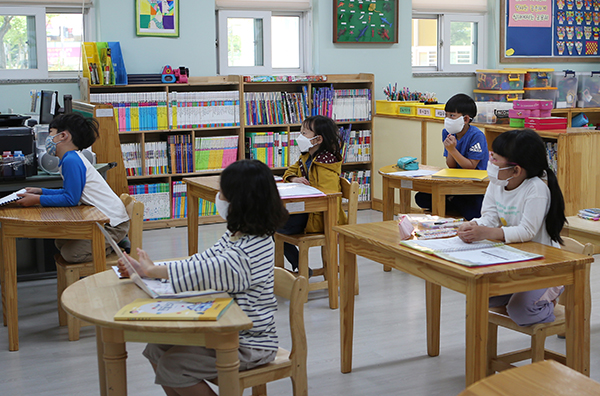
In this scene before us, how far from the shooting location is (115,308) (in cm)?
180

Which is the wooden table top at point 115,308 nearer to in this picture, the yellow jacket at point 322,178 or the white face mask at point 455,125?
the yellow jacket at point 322,178

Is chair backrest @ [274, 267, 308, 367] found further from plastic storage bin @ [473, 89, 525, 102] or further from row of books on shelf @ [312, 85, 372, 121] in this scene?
plastic storage bin @ [473, 89, 525, 102]

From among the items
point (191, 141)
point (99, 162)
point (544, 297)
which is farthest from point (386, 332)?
point (191, 141)

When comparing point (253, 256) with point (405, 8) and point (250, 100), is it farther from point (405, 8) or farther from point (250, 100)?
point (405, 8)

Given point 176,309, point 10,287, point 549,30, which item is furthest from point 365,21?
point 176,309

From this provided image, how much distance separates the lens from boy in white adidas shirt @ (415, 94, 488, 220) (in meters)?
4.12

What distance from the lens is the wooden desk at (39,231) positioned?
2.92 meters

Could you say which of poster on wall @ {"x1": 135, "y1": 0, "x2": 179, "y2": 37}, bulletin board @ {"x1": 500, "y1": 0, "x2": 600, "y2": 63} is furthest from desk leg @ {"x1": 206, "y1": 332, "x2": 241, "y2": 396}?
bulletin board @ {"x1": 500, "y1": 0, "x2": 600, "y2": 63}

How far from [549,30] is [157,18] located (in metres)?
4.37

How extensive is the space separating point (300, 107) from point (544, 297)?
408 cm

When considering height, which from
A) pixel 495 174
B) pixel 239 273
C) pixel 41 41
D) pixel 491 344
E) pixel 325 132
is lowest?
pixel 491 344

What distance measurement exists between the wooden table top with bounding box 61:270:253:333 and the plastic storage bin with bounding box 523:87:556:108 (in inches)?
220

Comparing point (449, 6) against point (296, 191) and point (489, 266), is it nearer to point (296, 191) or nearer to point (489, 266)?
point (296, 191)

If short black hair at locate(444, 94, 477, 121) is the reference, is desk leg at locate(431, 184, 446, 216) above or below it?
below
